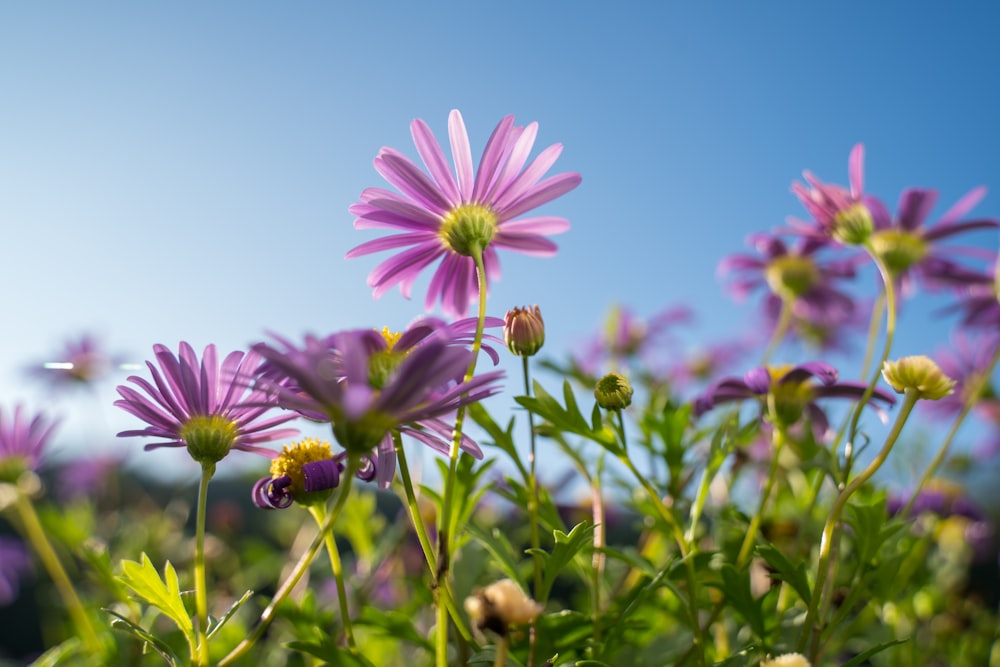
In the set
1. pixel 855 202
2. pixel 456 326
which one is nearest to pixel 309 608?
pixel 456 326

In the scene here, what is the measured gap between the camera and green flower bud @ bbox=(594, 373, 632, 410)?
87 centimetres

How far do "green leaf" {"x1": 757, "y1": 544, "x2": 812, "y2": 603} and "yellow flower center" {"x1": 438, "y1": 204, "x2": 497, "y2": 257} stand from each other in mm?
499

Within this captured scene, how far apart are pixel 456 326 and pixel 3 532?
4296 millimetres

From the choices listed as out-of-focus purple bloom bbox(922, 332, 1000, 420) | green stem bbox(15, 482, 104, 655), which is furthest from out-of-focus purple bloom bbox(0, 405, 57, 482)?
out-of-focus purple bloom bbox(922, 332, 1000, 420)

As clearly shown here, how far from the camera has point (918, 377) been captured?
32.9 inches

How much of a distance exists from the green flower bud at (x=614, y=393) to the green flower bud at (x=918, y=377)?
31cm

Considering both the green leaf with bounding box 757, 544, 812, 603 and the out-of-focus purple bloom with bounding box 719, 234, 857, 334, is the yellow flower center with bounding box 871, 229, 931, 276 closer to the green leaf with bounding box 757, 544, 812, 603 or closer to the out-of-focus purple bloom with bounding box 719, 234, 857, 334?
the out-of-focus purple bloom with bounding box 719, 234, 857, 334

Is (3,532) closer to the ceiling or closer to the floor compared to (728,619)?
closer to the floor

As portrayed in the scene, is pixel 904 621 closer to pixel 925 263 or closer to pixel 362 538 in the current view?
pixel 925 263

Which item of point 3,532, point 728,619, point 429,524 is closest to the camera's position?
point 728,619

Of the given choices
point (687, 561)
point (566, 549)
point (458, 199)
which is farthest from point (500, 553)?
point (458, 199)

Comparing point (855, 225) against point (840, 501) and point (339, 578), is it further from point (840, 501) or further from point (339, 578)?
point (339, 578)

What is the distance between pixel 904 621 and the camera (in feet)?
5.61

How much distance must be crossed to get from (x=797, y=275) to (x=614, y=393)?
3.59ft
